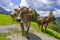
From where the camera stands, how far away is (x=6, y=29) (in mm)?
23312

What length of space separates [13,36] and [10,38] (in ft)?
2.56

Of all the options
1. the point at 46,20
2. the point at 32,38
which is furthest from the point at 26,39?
the point at 46,20

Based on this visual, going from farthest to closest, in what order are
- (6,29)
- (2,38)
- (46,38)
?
(6,29), (46,38), (2,38)

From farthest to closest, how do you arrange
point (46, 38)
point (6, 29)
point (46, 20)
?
point (46, 20) → point (6, 29) → point (46, 38)

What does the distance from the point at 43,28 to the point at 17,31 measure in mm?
4891

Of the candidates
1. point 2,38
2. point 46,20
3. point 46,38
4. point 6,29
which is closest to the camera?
point 2,38

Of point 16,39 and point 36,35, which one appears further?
point 36,35

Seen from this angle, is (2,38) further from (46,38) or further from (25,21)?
(46,38)

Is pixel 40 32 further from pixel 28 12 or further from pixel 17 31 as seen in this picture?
pixel 28 12

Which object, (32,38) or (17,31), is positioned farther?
(17,31)

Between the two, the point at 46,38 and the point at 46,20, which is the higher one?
the point at 46,20

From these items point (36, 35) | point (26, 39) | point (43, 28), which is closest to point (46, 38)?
point (36, 35)

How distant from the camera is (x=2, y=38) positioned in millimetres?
19609

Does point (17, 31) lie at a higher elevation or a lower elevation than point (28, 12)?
lower
